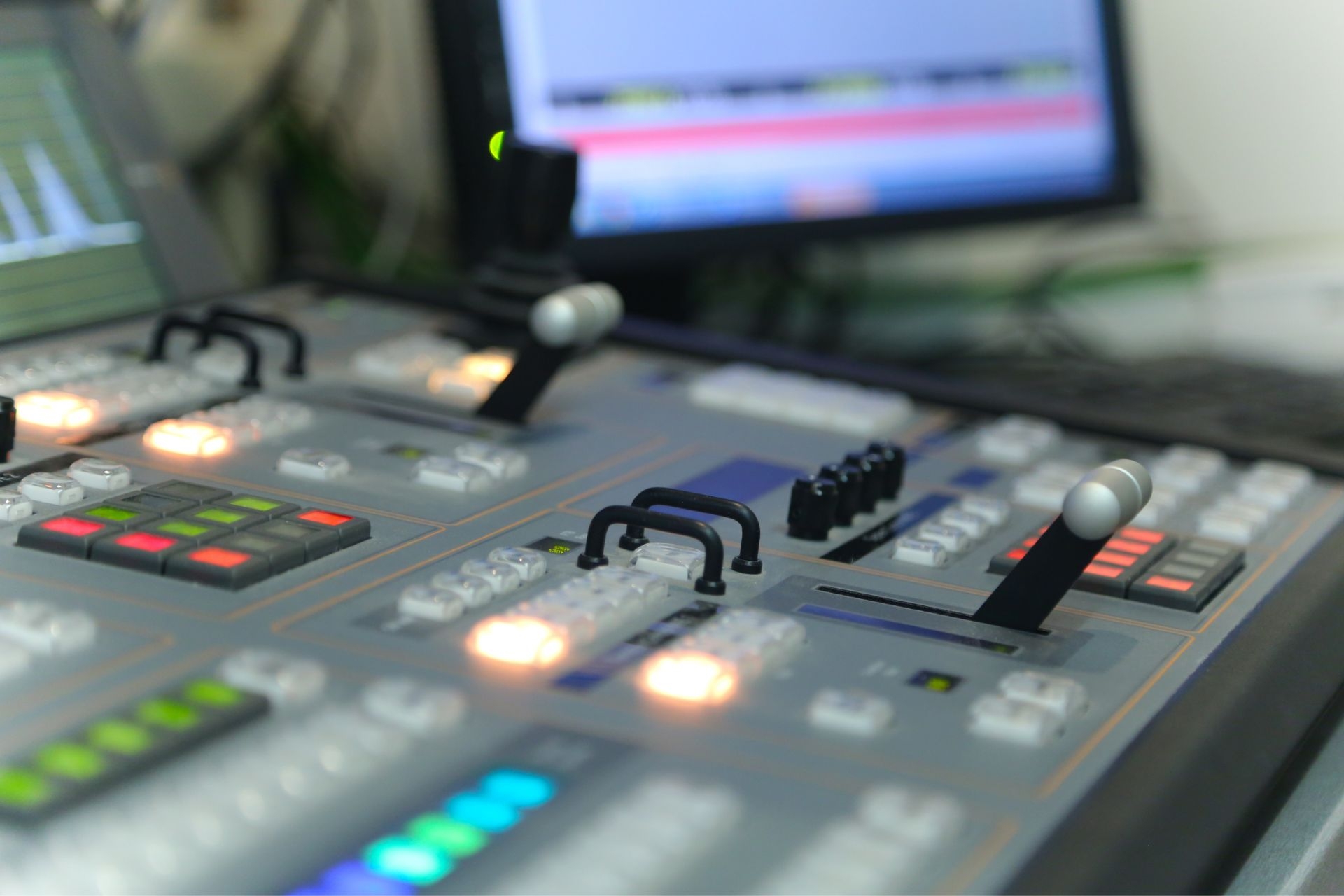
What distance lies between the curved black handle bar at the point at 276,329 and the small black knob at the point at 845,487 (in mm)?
353

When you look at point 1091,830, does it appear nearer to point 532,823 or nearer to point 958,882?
point 958,882

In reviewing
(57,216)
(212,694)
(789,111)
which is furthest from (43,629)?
(789,111)

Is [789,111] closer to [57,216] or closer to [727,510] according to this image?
[57,216]

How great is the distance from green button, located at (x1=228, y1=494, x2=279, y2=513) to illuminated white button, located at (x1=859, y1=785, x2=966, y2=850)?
330 mm

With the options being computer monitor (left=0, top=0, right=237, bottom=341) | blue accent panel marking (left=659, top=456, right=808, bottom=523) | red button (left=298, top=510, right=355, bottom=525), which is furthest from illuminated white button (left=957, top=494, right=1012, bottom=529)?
computer monitor (left=0, top=0, right=237, bottom=341)

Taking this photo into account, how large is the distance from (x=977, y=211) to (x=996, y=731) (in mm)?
1043

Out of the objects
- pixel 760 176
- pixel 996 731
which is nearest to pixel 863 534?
pixel 996 731

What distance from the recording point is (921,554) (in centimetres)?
73

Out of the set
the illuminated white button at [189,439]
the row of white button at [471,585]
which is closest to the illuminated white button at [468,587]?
the row of white button at [471,585]

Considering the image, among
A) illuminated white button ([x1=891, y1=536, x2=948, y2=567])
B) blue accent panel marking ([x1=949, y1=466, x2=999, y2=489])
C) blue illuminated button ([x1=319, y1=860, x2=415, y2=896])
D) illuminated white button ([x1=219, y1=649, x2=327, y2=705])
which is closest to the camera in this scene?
blue illuminated button ([x1=319, y1=860, x2=415, y2=896])

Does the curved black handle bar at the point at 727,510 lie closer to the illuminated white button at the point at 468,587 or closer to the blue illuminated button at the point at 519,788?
the illuminated white button at the point at 468,587

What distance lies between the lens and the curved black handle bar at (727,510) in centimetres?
67

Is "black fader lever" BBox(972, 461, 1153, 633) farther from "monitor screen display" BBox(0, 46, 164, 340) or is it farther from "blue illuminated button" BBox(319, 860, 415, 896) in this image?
"monitor screen display" BBox(0, 46, 164, 340)

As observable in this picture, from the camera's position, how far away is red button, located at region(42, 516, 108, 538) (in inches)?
24.3
